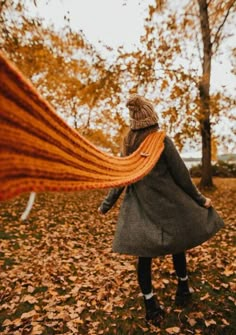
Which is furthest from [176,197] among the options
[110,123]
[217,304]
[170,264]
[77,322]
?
[110,123]

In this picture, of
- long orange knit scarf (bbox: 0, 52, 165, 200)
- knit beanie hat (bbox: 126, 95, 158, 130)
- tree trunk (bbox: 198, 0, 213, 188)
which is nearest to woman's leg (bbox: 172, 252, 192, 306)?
knit beanie hat (bbox: 126, 95, 158, 130)

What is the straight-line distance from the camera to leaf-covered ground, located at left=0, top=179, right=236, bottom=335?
3193 mm

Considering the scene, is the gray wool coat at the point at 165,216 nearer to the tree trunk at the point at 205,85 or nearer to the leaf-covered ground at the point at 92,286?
the leaf-covered ground at the point at 92,286

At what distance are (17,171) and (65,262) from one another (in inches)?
175

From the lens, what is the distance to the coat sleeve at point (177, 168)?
258cm

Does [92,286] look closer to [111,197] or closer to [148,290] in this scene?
[148,290]

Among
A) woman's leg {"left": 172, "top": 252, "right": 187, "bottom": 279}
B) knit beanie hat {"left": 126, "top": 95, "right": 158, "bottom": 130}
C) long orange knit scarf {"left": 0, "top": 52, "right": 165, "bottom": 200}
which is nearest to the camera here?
long orange knit scarf {"left": 0, "top": 52, "right": 165, "bottom": 200}

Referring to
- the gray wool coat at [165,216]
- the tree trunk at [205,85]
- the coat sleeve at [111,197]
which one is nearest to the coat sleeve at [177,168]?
the gray wool coat at [165,216]

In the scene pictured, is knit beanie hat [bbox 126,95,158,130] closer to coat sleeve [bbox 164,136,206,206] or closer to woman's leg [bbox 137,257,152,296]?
coat sleeve [bbox 164,136,206,206]

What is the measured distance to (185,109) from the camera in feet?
31.8

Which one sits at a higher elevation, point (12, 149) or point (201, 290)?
point (12, 149)

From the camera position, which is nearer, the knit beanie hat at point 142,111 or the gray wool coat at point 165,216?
the knit beanie hat at point 142,111

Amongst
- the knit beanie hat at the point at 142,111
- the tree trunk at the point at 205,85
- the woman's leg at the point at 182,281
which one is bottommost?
the woman's leg at the point at 182,281

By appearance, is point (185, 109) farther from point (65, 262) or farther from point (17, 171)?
point (17, 171)
